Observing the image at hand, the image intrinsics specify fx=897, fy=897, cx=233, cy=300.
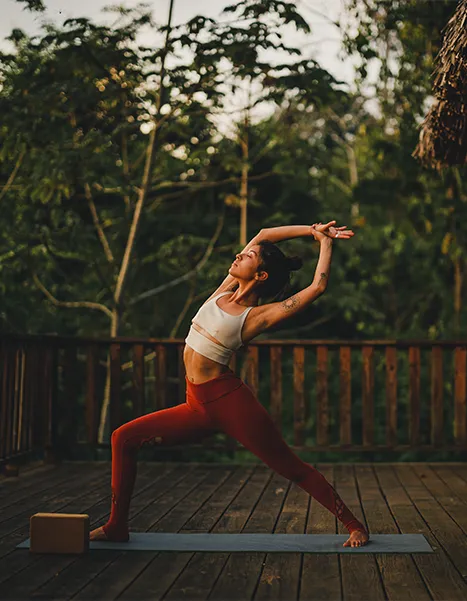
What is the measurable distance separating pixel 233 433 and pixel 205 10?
503cm

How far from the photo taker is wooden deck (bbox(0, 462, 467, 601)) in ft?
10.5

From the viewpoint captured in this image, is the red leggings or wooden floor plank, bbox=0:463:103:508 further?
wooden floor plank, bbox=0:463:103:508

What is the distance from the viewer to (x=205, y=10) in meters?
7.75

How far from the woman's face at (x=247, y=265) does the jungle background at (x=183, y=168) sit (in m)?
2.89

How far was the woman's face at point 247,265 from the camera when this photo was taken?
3.75m

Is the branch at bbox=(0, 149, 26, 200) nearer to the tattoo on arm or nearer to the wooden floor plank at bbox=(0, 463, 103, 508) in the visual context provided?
the wooden floor plank at bbox=(0, 463, 103, 508)

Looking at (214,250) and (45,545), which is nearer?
(45,545)

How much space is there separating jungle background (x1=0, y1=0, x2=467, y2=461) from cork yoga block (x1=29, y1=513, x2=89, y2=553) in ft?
8.58

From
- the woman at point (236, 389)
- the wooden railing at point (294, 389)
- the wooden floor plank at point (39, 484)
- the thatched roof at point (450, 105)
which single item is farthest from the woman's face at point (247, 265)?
the wooden railing at point (294, 389)

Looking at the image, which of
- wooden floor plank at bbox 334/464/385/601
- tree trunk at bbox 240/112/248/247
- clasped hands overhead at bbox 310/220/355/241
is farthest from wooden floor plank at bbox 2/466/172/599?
tree trunk at bbox 240/112/248/247

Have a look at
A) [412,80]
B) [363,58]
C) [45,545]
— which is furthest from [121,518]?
[412,80]

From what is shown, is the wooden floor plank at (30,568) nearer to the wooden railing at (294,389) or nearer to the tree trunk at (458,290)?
the wooden railing at (294,389)

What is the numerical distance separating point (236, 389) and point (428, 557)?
1.05 meters

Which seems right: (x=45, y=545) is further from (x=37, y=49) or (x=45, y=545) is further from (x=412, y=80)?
→ (x=412, y=80)
